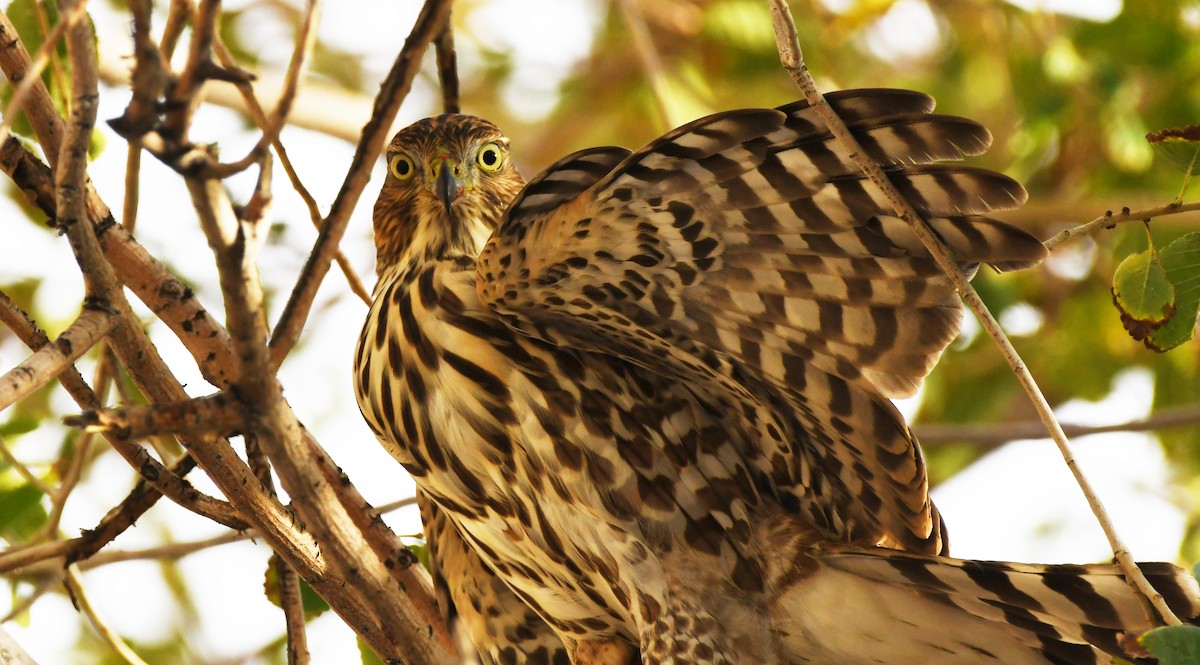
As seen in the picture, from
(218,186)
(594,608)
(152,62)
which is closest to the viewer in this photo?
(152,62)

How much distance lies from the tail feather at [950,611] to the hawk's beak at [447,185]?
3.97 feet

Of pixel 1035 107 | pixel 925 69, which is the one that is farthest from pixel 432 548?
pixel 925 69

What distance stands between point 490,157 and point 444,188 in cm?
21

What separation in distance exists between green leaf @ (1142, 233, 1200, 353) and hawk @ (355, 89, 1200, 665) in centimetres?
21

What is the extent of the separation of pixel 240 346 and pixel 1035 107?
3382mm

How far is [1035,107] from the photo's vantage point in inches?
170

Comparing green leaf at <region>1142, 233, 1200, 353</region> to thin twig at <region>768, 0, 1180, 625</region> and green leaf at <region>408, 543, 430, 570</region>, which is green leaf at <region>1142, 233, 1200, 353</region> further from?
green leaf at <region>408, 543, 430, 570</region>

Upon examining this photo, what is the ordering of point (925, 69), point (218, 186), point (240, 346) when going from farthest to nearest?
1. point (925, 69)
2. point (240, 346)
3. point (218, 186)

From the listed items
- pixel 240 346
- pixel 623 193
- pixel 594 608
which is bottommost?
pixel 240 346

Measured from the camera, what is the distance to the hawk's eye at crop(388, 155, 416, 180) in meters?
3.48

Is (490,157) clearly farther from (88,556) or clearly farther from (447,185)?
(88,556)

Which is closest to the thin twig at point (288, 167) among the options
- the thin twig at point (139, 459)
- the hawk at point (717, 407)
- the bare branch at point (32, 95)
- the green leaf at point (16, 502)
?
the hawk at point (717, 407)

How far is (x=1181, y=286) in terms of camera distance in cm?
221

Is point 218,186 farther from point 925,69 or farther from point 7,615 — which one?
point 925,69
